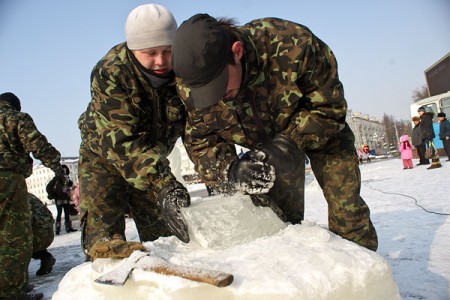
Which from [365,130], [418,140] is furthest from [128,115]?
[365,130]

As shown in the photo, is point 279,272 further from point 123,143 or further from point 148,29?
point 148,29

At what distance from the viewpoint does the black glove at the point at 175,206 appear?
167cm

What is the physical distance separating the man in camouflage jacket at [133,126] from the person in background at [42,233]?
1.47 metres

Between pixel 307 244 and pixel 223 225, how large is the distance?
354 mm

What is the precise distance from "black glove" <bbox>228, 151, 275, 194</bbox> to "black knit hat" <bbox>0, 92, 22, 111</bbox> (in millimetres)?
2808

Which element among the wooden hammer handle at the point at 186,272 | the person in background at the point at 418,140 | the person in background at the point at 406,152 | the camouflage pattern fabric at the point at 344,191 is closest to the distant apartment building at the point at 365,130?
the person in background at the point at 418,140

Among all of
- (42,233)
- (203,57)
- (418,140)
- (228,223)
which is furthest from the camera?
(418,140)

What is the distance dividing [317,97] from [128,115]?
92cm

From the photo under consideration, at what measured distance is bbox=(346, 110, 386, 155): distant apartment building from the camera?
211 ft

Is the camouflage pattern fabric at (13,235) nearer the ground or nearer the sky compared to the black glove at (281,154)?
nearer the ground

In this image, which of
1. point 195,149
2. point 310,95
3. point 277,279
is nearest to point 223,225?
point 277,279

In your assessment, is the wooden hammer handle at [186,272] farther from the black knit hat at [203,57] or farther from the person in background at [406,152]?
the person in background at [406,152]

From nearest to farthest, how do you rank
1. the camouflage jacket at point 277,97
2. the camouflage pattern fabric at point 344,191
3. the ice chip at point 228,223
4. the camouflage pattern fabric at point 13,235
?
the ice chip at point 228,223 → the camouflage jacket at point 277,97 → the camouflage pattern fabric at point 344,191 → the camouflage pattern fabric at point 13,235

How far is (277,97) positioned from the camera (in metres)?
1.88
